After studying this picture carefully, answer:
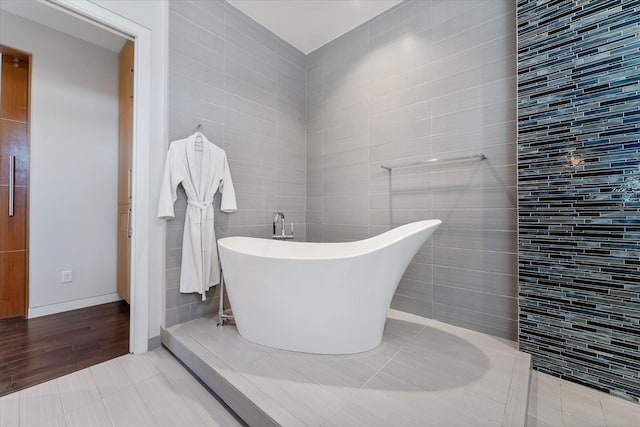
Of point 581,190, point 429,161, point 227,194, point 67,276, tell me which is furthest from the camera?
point 67,276

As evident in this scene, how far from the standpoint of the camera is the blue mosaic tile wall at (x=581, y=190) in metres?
1.31

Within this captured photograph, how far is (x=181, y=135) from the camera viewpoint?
2.03 metres

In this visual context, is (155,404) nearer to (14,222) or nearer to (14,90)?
(14,222)

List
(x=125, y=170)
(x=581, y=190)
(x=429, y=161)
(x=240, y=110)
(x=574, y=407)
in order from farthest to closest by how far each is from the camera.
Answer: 1. (x=125, y=170)
2. (x=240, y=110)
3. (x=429, y=161)
4. (x=581, y=190)
5. (x=574, y=407)

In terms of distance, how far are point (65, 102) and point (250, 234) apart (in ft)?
7.55

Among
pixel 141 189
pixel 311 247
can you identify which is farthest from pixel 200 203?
pixel 311 247

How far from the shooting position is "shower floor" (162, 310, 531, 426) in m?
1.09

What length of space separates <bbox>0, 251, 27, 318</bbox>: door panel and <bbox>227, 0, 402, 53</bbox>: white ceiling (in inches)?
117

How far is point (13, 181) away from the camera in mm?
2441

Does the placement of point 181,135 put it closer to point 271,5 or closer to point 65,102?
point 271,5

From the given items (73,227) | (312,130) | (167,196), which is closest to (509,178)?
(312,130)

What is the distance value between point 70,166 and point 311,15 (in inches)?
109

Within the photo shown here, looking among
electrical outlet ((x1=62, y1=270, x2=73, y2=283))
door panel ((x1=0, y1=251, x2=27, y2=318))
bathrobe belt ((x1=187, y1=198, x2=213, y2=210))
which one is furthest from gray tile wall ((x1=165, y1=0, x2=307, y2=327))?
door panel ((x1=0, y1=251, x2=27, y2=318))

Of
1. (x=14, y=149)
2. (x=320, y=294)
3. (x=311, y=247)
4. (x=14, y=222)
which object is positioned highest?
(x=14, y=149)
